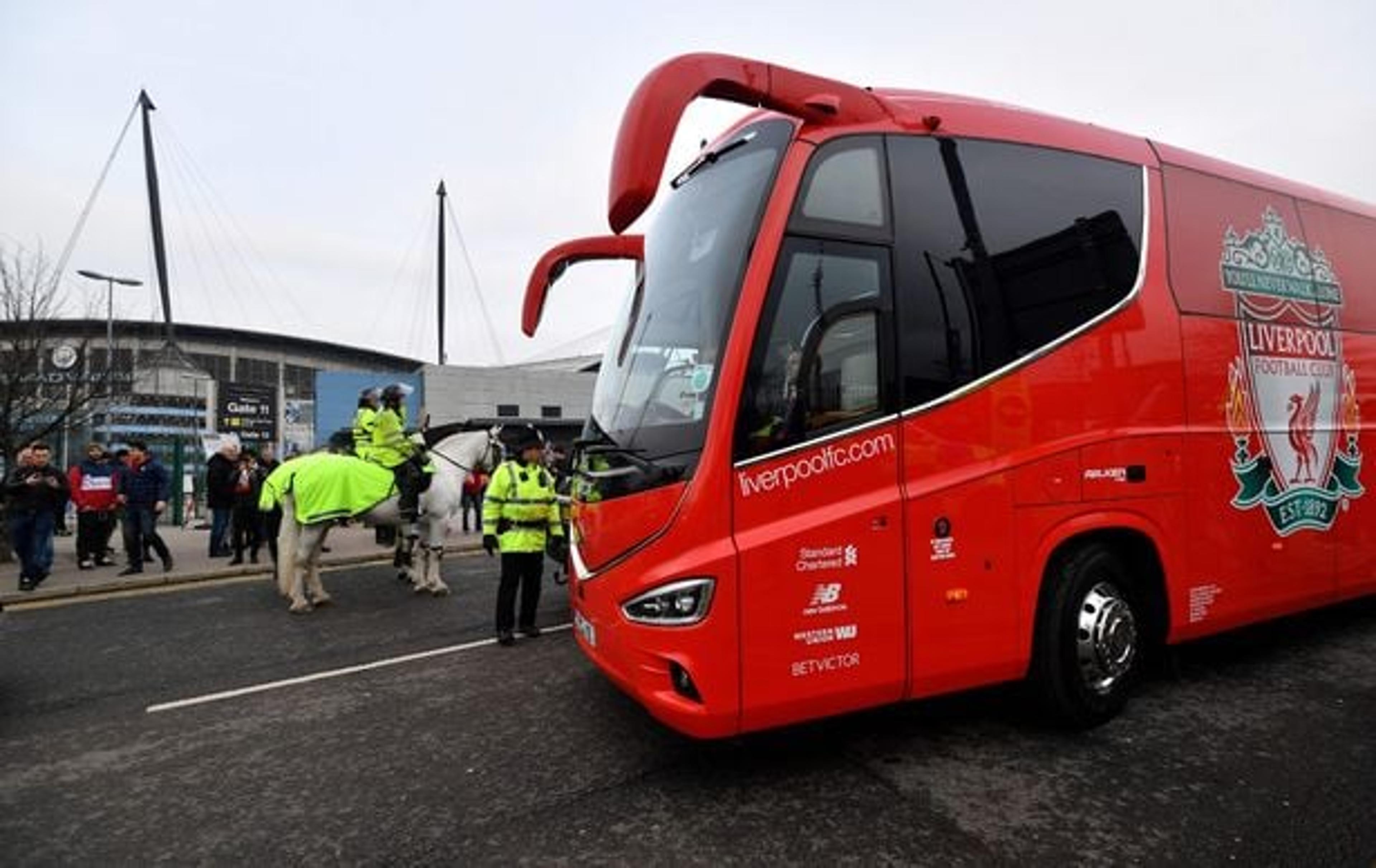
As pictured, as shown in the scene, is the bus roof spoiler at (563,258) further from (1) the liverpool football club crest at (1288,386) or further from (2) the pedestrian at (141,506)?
(2) the pedestrian at (141,506)

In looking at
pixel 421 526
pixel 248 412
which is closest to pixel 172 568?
pixel 421 526

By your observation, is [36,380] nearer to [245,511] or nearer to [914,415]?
[245,511]

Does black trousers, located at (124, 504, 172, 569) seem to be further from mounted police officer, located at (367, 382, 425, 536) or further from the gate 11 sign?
the gate 11 sign

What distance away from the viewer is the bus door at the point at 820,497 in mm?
3121

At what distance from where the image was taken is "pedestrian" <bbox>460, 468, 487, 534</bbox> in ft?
39.9

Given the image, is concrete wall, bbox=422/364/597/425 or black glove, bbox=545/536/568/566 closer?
black glove, bbox=545/536/568/566

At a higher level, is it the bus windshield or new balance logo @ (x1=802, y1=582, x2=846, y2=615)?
the bus windshield

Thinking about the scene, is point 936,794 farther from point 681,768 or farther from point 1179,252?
point 1179,252

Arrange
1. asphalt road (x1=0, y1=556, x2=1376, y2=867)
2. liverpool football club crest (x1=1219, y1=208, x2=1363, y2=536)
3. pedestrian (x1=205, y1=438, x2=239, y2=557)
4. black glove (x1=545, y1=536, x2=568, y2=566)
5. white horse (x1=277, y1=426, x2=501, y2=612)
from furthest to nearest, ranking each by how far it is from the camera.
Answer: pedestrian (x1=205, y1=438, x2=239, y2=557), white horse (x1=277, y1=426, x2=501, y2=612), black glove (x1=545, y1=536, x2=568, y2=566), liverpool football club crest (x1=1219, y1=208, x2=1363, y2=536), asphalt road (x1=0, y1=556, x2=1376, y2=867)

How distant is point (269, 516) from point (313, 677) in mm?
7627

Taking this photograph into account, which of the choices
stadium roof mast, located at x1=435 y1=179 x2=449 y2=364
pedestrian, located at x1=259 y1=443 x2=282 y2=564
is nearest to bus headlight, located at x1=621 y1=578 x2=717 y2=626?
pedestrian, located at x1=259 y1=443 x2=282 y2=564

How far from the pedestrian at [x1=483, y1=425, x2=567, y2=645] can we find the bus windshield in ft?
7.42

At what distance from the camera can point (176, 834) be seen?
3.19 meters

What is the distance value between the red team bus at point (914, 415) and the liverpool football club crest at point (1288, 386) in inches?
1.7
